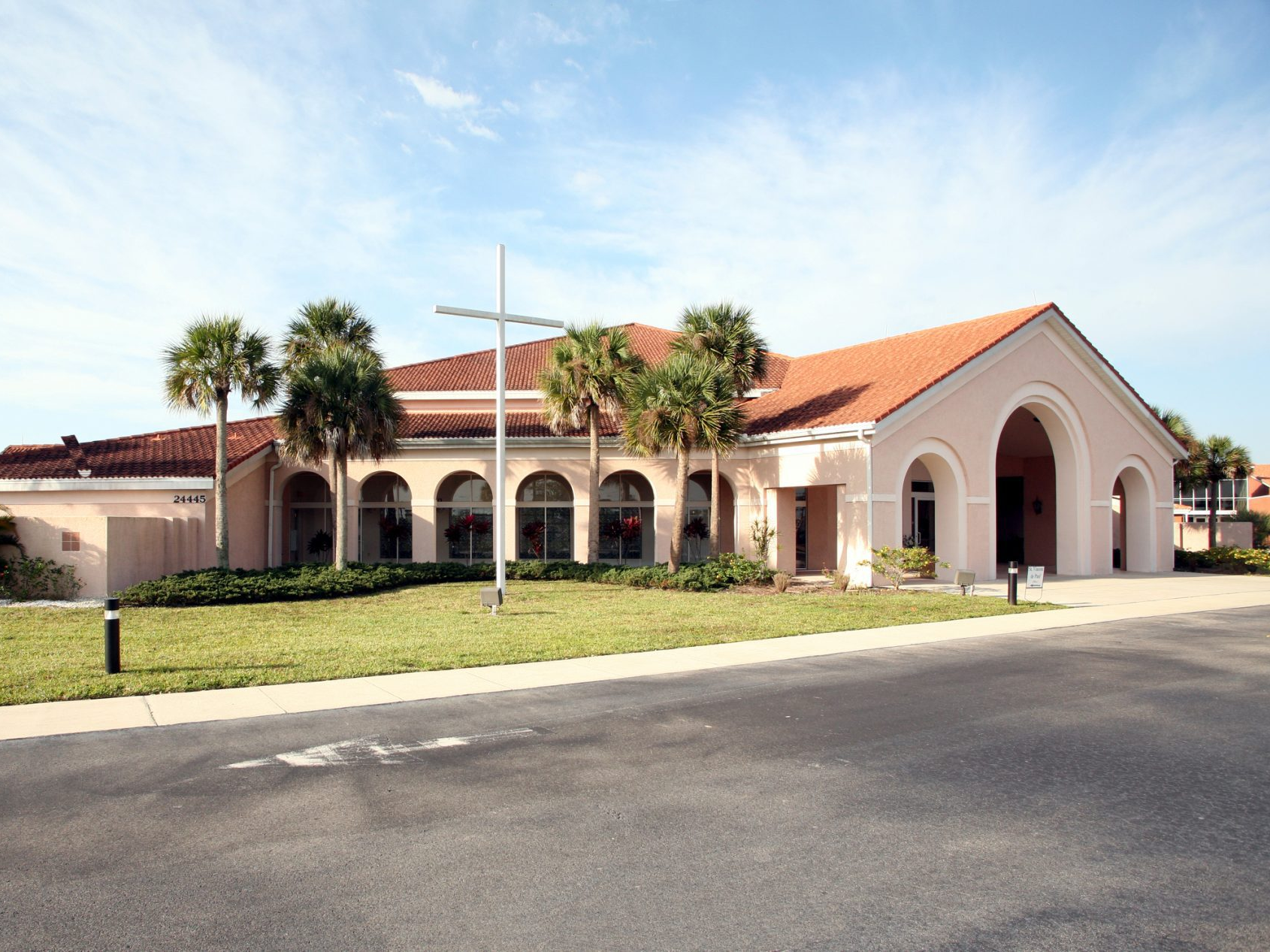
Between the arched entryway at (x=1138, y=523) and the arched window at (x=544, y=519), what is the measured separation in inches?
695

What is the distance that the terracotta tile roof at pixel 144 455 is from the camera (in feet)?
81.8

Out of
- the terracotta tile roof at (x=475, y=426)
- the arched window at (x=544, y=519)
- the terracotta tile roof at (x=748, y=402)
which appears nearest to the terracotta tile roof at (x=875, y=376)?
the terracotta tile roof at (x=748, y=402)

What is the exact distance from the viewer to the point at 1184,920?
15.0 ft

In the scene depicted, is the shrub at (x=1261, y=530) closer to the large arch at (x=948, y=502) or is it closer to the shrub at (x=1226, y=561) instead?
the shrub at (x=1226, y=561)

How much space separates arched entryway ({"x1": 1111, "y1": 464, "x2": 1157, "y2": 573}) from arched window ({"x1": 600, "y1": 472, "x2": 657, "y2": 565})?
14996 millimetres

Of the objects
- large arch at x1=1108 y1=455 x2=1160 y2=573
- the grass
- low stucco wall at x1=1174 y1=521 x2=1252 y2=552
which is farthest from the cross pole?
low stucco wall at x1=1174 y1=521 x2=1252 y2=552

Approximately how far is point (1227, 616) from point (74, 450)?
29.3 metres

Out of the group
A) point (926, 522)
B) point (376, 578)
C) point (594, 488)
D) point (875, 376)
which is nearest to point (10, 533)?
point (376, 578)

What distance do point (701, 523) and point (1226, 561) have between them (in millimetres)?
17229

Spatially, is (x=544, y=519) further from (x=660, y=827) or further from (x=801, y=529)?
(x=660, y=827)

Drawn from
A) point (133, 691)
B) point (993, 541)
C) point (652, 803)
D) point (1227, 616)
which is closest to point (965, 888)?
point (652, 803)

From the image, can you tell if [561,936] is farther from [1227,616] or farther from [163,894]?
[1227,616]

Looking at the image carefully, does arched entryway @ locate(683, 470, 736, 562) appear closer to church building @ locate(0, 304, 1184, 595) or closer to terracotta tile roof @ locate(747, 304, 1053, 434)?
church building @ locate(0, 304, 1184, 595)

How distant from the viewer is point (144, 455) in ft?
87.8
